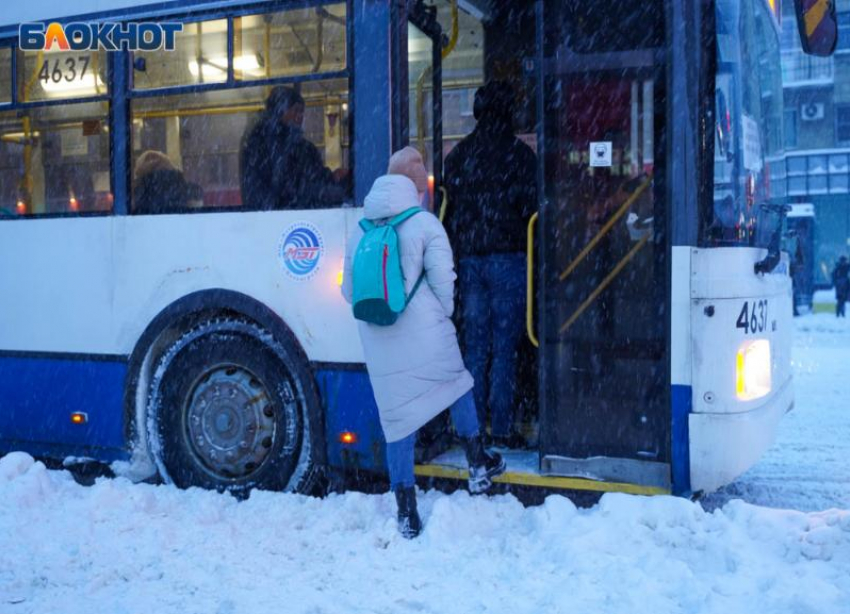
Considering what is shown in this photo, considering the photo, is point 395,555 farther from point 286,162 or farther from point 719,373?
point 286,162

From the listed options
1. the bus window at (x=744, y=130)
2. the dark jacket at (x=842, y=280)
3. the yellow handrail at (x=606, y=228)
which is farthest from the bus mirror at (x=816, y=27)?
the dark jacket at (x=842, y=280)

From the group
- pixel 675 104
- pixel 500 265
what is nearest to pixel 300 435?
pixel 500 265

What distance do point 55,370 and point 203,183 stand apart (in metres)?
1.51

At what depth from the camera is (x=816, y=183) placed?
38.1 metres

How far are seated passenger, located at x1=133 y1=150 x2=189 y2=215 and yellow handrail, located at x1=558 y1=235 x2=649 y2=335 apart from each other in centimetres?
221

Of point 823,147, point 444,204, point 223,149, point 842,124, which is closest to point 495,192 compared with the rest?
point 444,204

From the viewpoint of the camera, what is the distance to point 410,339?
4.56 metres

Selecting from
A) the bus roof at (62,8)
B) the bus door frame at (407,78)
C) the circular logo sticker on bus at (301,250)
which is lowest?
the circular logo sticker on bus at (301,250)

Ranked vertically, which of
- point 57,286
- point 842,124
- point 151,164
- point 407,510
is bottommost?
point 407,510

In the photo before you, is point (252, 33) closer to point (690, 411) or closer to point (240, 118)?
point (240, 118)

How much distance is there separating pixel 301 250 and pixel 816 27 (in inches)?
110

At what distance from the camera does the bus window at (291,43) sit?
5.06 meters

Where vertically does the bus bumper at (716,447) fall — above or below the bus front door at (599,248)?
below

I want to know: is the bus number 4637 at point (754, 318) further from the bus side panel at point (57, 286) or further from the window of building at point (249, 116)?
the bus side panel at point (57, 286)
